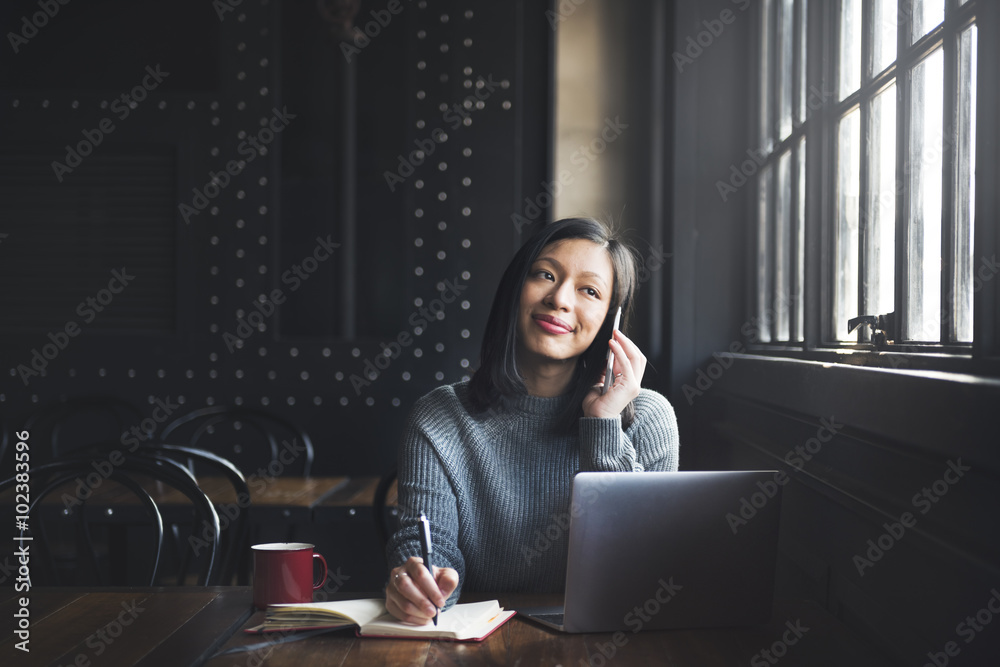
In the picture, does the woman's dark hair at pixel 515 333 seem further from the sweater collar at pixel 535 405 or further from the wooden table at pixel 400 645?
the wooden table at pixel 400 645

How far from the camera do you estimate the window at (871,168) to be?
1.38 meters

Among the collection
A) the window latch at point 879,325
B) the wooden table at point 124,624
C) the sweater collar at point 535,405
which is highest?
the window latch at point 879,325

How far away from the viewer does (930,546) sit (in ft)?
3.93

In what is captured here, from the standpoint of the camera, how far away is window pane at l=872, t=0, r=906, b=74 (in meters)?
1.74

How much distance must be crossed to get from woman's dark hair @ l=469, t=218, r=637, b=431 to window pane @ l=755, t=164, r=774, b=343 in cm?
112

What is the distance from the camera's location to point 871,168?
72.4 inches

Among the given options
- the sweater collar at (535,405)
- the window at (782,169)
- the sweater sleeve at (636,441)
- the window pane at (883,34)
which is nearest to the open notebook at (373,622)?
the sweater sleeve at (636,441)

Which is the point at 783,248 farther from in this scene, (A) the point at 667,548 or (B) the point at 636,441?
(A) the point at 667,548

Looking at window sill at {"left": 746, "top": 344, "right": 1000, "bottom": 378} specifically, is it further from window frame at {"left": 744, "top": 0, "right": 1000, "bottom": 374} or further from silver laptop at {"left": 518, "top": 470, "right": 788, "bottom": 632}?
silver laptop at {"left": 518, "top": 470, "right": 788, "bottom": 632}

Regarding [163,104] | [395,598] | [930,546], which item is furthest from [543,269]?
[163,104]

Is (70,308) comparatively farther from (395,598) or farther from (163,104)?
(395,598)

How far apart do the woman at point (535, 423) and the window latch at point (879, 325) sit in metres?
0.42

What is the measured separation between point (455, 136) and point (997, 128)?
291cm

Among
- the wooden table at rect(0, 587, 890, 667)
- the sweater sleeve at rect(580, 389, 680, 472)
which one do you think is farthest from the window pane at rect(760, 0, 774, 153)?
the wooden table at rect(0, 587, 890, 667)
